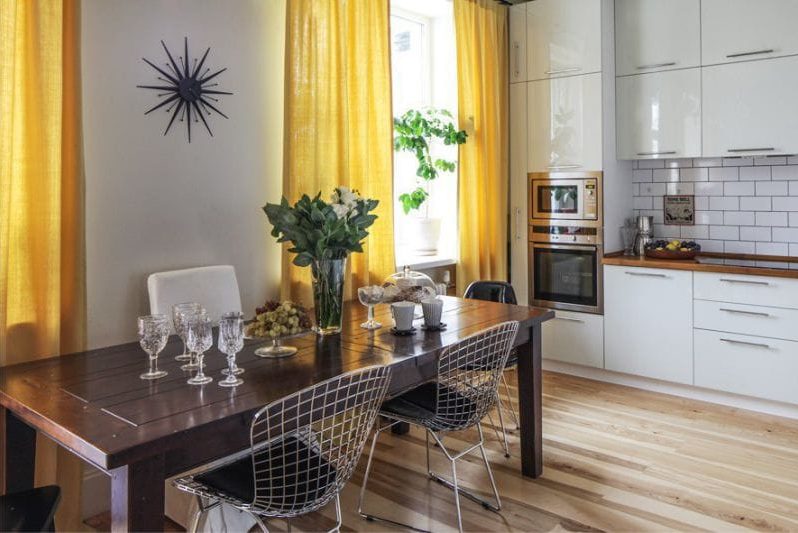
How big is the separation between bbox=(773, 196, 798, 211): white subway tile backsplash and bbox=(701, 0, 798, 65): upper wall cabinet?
893mm

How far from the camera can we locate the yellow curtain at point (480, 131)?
15.2 feet

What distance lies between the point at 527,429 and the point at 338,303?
109cm

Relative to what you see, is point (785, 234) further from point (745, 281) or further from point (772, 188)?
point (745, 281)

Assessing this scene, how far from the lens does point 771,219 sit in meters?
4.36

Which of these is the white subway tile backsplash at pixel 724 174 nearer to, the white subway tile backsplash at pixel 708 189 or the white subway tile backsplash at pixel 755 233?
the white subway tile backsplash at pixel 708 189

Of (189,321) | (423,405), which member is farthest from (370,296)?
(189,321)

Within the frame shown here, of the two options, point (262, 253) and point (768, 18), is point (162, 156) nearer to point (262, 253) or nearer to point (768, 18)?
point (262, 253)

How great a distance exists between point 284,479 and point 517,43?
3.94 m

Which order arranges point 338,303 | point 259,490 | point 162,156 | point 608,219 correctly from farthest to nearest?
1. point 608,219
2. point 162,156
3. point 338,303
4. point 259,490

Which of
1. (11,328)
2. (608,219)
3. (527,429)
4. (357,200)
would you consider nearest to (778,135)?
(608,219)

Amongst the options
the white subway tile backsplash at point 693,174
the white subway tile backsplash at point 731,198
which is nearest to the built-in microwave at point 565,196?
the white subway tile backsplash at point 731,198

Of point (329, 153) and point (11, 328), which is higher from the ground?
point (329, 153)

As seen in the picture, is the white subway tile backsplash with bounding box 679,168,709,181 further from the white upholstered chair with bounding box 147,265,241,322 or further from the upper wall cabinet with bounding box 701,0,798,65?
the white upholstered chair with bounding box 147,265,241,322

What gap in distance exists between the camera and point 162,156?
3.08 m
